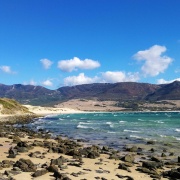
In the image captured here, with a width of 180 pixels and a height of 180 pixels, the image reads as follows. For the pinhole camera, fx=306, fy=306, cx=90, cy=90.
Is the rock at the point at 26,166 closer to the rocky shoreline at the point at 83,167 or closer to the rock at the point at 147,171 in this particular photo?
the rocky shoreline at the point at 83,167

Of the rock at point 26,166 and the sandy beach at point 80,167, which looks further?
the rock at point 26,166

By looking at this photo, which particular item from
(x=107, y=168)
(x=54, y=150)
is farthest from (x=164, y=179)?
(x=54, y=150)

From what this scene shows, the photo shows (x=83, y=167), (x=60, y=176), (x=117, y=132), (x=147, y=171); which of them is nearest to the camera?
(x=60, y=176)

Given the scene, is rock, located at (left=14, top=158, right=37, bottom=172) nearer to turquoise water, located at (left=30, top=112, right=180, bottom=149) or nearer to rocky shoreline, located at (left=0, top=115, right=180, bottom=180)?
rocky shoreline, located at (left=0, top=115, right=180, bottom=180)

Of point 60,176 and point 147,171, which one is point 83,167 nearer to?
point 60,176

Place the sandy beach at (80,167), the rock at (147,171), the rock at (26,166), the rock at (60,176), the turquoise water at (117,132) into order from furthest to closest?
the turquoise water at (117,132), the rock at (147,171), the rock at (26,166), the sandy beach at (80,167), the rock at (60,176)

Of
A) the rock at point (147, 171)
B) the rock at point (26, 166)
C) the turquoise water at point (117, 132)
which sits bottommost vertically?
the rock at point (147, 171)

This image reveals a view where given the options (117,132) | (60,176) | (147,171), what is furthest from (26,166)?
(117,132)

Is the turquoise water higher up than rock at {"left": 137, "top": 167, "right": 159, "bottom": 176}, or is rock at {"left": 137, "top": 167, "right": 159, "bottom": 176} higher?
the turquoise water

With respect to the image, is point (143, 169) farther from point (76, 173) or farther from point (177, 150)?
point (177, 150)

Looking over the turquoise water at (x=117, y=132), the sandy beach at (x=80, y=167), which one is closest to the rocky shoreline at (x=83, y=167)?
the sandy beach at (x=80, y=167)

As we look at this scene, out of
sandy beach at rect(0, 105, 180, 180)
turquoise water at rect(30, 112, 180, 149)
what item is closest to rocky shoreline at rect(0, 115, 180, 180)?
sandy beach at rect(0, 105, 180, 180)

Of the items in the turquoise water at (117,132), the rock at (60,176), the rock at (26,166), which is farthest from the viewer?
the turquoise water at (117,132)

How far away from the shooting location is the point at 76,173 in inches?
736
